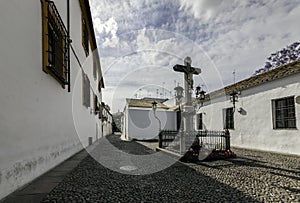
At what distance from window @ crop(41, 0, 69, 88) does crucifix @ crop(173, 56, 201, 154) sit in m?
4.13

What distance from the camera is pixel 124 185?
3426mm

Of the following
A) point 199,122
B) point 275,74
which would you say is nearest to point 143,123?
point 199,122

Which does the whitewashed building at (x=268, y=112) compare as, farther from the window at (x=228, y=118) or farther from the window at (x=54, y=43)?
the window at (x=54, y=43)

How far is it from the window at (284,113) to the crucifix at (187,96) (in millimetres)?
3499

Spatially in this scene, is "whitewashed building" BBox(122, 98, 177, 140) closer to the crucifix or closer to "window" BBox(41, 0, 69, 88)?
the crucifix

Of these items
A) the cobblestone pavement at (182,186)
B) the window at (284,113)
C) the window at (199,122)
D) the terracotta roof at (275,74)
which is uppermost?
the terracotta roof at (275,74)

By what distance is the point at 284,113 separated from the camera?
7781 mm

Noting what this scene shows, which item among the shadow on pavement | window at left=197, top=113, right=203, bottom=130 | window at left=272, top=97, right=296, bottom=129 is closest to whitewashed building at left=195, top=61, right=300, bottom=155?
window at left=272, top=97, right=296, bottom=129

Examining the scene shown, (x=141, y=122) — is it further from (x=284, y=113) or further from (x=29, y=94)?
(x=29, y=94)

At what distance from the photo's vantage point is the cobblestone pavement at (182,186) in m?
2.83

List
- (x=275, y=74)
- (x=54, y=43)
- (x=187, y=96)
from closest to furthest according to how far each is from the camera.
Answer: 1. (x=54, y=43)
2. (x=187, y=96)
3. (x=275, y=74)

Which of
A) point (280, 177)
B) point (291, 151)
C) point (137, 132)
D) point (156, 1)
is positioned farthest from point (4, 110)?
point (137, 132)

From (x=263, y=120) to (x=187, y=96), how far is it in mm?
3737

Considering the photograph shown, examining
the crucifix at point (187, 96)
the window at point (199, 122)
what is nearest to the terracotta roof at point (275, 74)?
the crucifix at point (187, 96)
